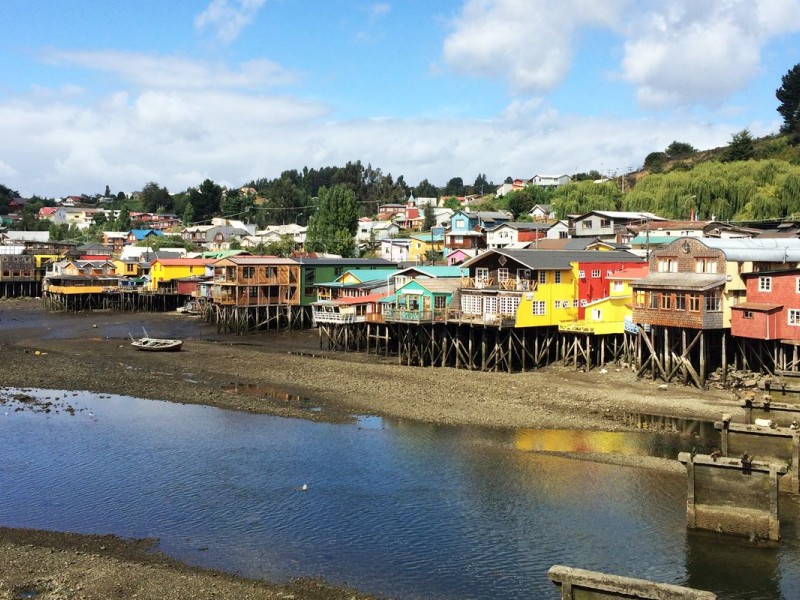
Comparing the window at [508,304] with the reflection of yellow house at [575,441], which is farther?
the window at [508,304]

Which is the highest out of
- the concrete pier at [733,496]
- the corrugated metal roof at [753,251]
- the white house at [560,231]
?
the white house at [560,231]

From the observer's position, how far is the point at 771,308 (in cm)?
4259

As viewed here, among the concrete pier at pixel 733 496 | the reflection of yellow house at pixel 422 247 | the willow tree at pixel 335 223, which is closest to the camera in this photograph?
the concrete pier at pixel 733 496

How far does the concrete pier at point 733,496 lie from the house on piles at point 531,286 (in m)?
26.5

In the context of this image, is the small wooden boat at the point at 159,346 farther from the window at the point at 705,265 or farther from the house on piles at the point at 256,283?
the window at the point at 705,265

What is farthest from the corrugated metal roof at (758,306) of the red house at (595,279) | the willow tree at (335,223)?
the willow tree at (335,223)

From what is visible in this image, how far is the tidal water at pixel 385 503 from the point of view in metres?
22.9

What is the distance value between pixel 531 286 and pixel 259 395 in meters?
18.3

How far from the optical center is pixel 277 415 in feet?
137

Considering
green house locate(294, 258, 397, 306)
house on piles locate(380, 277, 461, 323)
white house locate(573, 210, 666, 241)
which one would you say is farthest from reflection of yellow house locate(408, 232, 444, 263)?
house on piles locate(380, 277, 461, 323)

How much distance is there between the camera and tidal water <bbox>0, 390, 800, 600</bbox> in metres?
22.9

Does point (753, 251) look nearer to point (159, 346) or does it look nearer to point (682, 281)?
point (682, 281)

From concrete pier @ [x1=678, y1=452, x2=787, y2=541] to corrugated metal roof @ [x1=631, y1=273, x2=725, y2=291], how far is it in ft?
69.0

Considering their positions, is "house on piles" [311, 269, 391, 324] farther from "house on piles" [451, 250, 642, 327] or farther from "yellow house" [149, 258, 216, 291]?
"yellow house" [149, 258, 216, 291]
